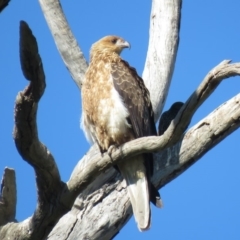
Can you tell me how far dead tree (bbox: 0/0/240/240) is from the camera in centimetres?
444

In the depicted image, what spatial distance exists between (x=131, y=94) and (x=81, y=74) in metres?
1.26

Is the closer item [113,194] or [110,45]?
[113,194]

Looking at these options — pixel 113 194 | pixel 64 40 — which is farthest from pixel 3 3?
pixel 64 40

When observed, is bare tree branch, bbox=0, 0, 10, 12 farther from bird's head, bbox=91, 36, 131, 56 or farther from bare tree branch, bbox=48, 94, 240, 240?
bird's head, bbox=91, 36, 131, 56

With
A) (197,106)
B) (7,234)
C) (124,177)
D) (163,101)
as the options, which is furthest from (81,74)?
(197,106)

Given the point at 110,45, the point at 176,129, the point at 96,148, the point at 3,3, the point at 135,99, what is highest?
the point at 110,45

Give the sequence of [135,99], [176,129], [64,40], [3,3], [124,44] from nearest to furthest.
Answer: [3,3], [176,129], [135,99], [124,44], [64,40]

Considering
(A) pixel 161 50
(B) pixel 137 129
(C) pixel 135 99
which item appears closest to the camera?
(B) pixel 137 129

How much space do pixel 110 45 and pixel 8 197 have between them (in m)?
2.58

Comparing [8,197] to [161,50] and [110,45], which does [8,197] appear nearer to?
[110,45]

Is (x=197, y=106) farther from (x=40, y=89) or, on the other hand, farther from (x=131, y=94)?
(x=131, y=94)

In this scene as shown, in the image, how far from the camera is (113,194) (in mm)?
6355

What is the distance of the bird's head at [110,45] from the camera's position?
286 inches

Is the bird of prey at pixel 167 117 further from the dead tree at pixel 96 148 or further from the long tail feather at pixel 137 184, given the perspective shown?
the long tail feather at pixel 137 184
